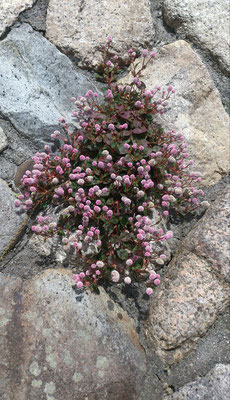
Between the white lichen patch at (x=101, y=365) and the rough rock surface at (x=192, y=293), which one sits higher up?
the rough rock surface at (x=192, y=293)

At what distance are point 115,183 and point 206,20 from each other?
65.3 inches

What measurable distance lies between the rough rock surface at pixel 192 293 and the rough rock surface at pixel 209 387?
0.63 ft

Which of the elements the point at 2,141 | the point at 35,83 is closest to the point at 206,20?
the point at 35,83

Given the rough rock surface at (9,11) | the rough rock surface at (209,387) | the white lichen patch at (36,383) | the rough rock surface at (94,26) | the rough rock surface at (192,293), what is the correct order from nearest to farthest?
the white lichen patch at (36,383) → the rough rock surface at (209,387) → the rough rock surface at (192,293) → the rough rock surface at (9,11) → the rough rock surface at (94,26)

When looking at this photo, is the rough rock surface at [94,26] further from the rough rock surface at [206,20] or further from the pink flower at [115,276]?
the pink flower at [115,276]

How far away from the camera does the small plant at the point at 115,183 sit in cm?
238

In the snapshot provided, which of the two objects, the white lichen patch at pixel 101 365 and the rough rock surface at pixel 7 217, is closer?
the white lichen patch at pixel 101 365

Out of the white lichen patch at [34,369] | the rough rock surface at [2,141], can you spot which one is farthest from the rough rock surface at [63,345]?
the rough rock surface at [2,141]

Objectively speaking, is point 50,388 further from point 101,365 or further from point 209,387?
point 209,387

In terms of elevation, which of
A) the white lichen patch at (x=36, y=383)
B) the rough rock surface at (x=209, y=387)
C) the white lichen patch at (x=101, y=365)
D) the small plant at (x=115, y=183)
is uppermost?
the small plant at (x=115, y=183)

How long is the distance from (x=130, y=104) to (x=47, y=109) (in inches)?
26.4

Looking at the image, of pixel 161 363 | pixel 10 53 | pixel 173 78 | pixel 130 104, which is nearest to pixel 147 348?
pixel 161 363

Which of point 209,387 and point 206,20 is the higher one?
point 206,20

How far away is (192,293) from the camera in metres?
2.33
